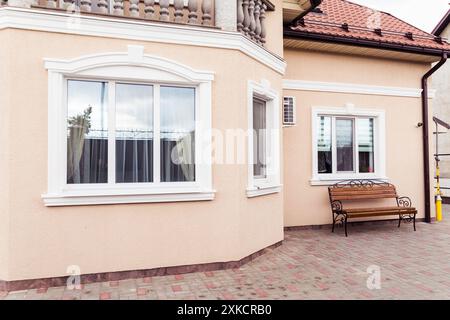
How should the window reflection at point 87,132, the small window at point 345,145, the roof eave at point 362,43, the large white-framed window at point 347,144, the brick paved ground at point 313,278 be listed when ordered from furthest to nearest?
the small window at point 345,145, the large white-framed window at point 347,144, the roof eave at point 362,43, the window reflection at point 87,132, the brick paved ground at point 313,278

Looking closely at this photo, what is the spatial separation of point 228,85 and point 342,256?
137 inches

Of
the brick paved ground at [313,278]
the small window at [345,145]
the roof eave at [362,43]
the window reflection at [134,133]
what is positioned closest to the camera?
the brick paved ground at [313,278]

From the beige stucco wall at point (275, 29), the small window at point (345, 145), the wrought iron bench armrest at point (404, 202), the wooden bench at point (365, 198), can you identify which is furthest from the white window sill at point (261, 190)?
the wrought iron bench armrest at point (404, 202)

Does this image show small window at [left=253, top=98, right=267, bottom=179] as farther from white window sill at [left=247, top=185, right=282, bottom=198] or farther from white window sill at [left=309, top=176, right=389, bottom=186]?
white window sill at [left=309, top=176, right=389, bottom=186]

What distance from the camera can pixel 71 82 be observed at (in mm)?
4840

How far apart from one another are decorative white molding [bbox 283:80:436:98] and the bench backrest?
2.20 m

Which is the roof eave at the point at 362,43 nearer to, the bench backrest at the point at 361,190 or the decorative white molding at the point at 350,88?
the decorative white molding at the point at 350,88

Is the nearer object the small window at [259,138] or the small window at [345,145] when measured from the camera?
the small window at [259,138]

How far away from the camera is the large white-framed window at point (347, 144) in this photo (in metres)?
8.32

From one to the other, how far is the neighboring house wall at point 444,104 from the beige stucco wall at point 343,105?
636 cm

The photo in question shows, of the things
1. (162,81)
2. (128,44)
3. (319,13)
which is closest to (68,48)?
(128,44)

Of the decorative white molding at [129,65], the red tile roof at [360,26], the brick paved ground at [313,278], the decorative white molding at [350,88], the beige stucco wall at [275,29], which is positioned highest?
the red tile roof at [360,26]

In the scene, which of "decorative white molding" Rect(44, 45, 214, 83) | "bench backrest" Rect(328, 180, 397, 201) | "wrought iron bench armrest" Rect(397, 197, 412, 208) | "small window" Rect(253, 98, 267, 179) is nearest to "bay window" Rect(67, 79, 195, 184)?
"decorative white molding" Rect(44, 45, 214, 83)

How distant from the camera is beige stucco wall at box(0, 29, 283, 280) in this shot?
4461 mm
